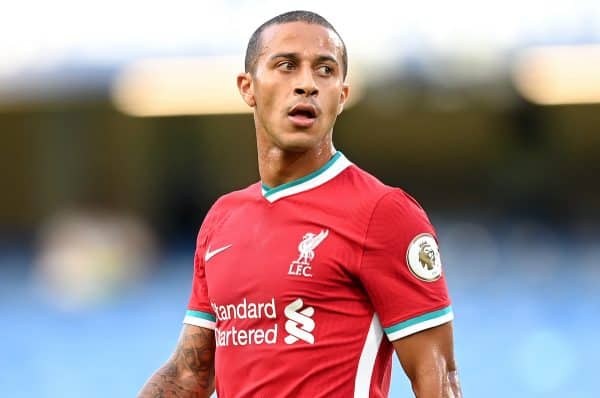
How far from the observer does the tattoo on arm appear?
3.47 meters

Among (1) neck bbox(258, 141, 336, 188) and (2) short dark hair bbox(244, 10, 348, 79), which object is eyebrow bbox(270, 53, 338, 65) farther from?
(1) neck bbox(258, 141, 336, 188)

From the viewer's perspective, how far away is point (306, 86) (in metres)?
3.08

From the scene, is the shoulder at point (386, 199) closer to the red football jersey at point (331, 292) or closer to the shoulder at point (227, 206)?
the red football jersey at point (331, 292)

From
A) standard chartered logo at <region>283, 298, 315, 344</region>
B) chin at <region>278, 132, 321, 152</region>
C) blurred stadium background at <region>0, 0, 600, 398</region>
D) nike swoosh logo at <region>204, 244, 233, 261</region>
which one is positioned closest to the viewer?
standard chartered logo at <region>283, 298, 315, 344</region>

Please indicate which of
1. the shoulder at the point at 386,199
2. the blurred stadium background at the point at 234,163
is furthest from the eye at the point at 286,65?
the blurred stadium background at the point at 234,163

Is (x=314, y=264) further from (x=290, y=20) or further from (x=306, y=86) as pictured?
(x=290, y=20)

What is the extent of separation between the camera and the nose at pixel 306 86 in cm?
308

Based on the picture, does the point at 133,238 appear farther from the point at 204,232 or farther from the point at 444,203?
the point at 204,232

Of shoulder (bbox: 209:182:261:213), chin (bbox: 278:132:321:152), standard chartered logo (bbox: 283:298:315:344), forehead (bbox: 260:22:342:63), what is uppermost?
forehead (bbox: 260:22:342:63)

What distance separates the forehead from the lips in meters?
0.15

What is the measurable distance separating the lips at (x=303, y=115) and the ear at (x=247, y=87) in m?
Answer: 0.20

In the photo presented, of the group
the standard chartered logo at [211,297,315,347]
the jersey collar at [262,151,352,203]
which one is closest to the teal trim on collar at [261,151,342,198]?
the jersey collar at [262,151,352,203]

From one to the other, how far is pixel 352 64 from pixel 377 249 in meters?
16.1

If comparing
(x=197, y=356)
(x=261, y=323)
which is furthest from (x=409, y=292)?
(x=197, y=356)
